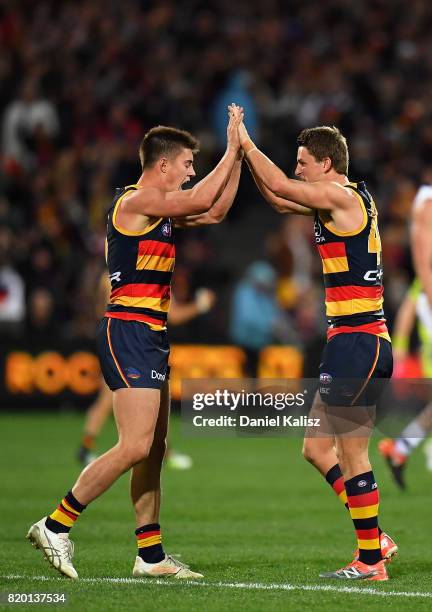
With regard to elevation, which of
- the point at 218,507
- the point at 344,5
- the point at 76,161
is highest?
the point at 344,5

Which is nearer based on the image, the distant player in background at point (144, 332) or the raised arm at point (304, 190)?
the distant player in background at point (144, 332)

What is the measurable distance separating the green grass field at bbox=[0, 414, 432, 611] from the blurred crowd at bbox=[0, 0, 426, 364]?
402cm

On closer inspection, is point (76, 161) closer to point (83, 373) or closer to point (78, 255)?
point (78, 255)

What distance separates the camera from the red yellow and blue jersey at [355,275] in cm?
776

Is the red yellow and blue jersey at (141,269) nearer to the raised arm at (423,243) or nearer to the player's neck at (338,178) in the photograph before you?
the player's neck at (338,178)

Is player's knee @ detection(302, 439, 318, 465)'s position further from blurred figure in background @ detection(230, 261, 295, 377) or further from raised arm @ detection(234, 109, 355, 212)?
blurred figure in background @ detection(230, 261, 295, 377)

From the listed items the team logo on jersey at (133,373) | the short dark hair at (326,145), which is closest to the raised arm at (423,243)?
the short dark hair at (326,145)

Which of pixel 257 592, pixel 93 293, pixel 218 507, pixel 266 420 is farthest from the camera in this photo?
pixel 93 293

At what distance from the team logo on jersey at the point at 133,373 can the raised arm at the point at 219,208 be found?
102cm

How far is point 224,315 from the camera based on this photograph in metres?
21.6

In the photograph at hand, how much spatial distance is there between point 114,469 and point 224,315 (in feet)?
46.7

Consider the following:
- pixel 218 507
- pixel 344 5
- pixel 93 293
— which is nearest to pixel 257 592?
pixel 218 507

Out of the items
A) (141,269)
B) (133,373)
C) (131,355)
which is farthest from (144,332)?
(141,269)

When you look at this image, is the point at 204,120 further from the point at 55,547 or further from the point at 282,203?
the point at 55,547
